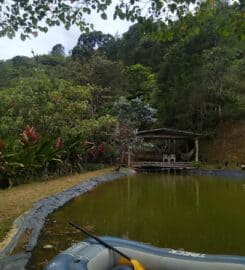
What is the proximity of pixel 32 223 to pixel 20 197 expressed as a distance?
3.02m

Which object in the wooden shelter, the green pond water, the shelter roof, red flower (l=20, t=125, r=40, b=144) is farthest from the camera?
the shelter roof

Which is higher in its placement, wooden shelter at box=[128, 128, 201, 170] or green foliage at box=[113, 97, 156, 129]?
green foliage at box=[113, 97, 156, 129]

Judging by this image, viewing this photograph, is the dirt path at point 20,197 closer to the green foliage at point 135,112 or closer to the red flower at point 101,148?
the red flower at point 101,148

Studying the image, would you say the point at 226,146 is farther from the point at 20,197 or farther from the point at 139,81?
the point at 20,197

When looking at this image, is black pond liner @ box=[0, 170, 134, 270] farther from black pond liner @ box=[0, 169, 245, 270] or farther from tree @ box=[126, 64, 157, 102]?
tree @ box=[126, 64, 157, 102]

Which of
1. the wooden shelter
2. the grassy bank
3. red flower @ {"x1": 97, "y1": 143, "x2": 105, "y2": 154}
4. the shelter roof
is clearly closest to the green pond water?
red flower @ {"x1": 97, "y1": 143, "x2": 105, "y2": 154}

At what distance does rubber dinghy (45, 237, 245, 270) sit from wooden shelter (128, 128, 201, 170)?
61.1 ft

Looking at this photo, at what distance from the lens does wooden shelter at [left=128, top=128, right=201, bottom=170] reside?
23688 millimetres

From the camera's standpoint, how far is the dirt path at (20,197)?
7.38 metres

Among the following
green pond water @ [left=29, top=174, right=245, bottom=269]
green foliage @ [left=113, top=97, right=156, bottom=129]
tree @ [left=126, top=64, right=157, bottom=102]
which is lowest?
green pond water @ [left=29, top=174, right=245, bottom=269]

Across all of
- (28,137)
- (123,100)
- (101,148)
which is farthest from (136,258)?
(123,100)

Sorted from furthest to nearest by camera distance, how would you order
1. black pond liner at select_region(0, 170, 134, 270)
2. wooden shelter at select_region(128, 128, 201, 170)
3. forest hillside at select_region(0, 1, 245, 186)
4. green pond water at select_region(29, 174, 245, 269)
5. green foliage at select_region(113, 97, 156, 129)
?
green foliage at select_region(113, 97, 156, 129) < wooden shelter at select_region(128, 128, 201, 170) < forest hillside at select_region(0, 1, 245, 186) < green pond water at select_region(29, 174, 245, 269) < black pond liner at select_region(0, 170, 134, 270)

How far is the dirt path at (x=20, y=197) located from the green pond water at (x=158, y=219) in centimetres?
59

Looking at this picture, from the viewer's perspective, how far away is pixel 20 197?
406 inches
